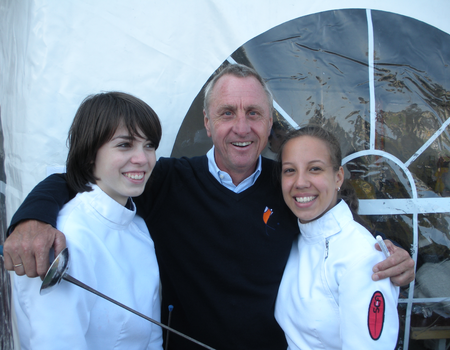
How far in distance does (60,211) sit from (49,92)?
3.12 ft

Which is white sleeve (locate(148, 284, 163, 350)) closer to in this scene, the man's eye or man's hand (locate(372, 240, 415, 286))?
the man's eye

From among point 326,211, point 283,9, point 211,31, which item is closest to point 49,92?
point 211,31

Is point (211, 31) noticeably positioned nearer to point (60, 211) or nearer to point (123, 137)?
point (123, 137)

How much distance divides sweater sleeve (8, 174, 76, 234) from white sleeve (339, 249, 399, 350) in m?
1.07

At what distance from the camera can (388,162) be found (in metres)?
1.74

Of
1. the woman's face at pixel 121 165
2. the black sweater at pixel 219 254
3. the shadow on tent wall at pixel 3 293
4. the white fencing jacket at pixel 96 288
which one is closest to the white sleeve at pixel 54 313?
the white fencing jacket at pixel 96 288

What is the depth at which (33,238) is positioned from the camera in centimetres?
87

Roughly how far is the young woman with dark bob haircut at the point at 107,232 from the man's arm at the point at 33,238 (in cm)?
4

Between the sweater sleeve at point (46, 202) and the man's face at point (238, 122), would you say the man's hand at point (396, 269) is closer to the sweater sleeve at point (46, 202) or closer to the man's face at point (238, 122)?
the man's face at point (238, 122)

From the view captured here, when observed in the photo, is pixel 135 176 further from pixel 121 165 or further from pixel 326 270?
pixel 326 270

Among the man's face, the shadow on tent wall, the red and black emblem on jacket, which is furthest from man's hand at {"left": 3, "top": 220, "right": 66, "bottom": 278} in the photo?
the shadow on tent wall

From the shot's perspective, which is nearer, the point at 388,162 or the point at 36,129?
the point at 36,129

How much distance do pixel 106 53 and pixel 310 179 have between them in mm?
1416

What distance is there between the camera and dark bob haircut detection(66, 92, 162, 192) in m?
1.05
